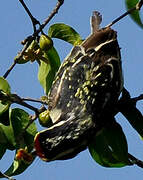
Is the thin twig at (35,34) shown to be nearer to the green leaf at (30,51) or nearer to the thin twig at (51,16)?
the thin twig at (51,16)

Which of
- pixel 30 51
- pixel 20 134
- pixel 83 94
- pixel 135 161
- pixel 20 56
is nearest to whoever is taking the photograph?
pixel 135 161

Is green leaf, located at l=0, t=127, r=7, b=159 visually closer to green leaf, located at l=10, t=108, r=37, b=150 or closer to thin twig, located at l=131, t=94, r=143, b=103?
green leaf, located at l=10, t=108, r=37, b=150

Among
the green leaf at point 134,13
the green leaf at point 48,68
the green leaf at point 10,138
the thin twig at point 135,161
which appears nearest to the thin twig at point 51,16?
the green leaf at point 48,68

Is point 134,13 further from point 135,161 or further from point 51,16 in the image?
point 135,161

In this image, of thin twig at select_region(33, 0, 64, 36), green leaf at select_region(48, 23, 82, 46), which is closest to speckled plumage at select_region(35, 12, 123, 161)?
green leaf at select_region(48, 23, 82, 46)

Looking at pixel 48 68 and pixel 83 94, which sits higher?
pixel 48 68

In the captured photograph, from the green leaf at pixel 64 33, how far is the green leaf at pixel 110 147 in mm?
699

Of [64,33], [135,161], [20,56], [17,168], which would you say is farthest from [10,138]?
[64,33]

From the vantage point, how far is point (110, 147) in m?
2.58

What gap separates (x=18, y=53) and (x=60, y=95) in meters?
0.43

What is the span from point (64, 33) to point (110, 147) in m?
0.89

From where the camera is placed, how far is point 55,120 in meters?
2.71

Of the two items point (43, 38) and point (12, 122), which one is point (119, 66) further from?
point (12, 122)

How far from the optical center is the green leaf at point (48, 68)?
2882mm
